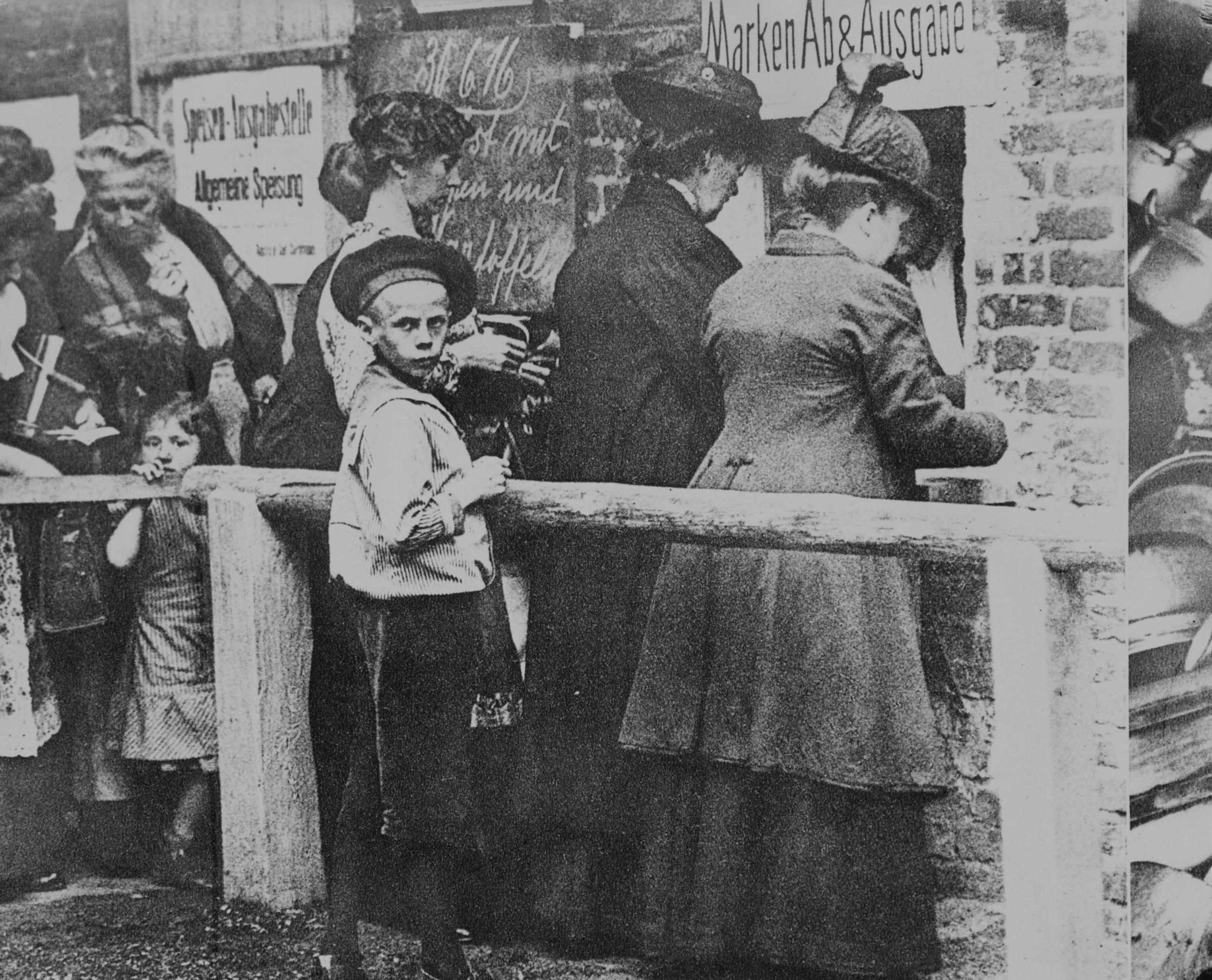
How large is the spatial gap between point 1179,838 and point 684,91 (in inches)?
97.7

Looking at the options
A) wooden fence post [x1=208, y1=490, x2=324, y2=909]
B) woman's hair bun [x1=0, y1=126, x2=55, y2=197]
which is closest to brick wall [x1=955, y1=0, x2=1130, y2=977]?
wooden fence post [x1=208, y1=490, x2=324, y2=909]

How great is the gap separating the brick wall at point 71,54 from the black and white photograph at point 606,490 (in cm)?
2

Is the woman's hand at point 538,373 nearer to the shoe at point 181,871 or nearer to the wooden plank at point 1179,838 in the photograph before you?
the shoe at point 181,871

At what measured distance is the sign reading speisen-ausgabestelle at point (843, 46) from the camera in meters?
3.73

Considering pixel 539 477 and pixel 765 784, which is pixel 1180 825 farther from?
pixel 539 477

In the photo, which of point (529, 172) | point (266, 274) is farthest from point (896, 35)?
point (266, 274)

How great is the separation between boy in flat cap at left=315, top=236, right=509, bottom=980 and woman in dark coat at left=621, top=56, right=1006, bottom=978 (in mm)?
615

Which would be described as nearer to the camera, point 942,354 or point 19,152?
point 942,354

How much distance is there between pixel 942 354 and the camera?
3.76 meters

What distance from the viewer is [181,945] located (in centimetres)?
438

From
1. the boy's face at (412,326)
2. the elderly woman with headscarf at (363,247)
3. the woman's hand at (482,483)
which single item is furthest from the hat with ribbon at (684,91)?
the woman's hand at (482,483)

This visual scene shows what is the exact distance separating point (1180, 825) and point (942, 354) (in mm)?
1517

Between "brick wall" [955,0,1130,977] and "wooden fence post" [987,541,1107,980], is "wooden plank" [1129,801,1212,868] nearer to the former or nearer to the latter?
"brick wall" [955,0,1130,977]

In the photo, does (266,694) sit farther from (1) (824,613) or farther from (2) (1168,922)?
(2) (1168,922)
